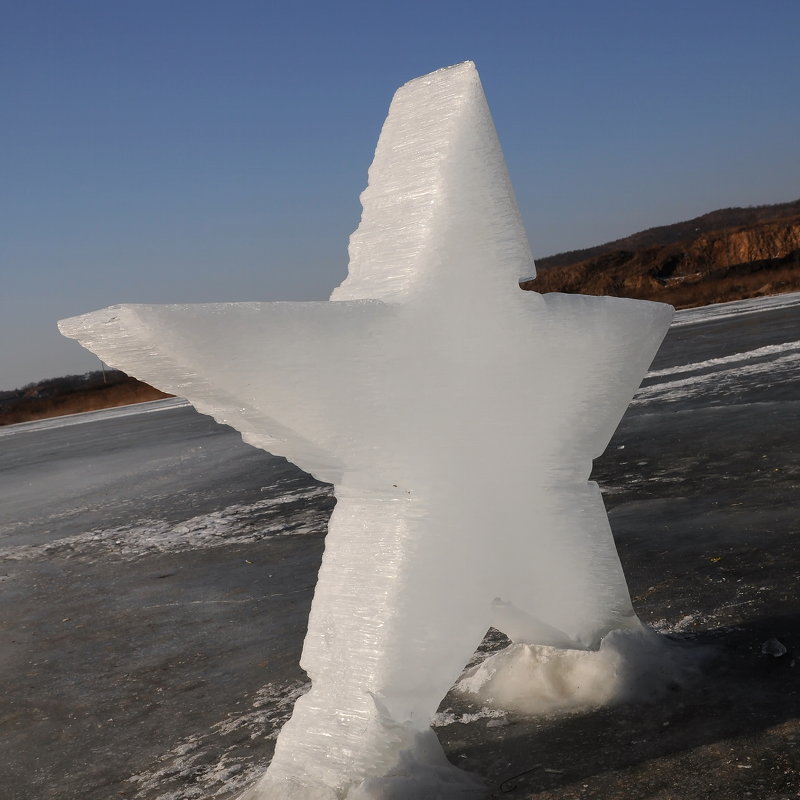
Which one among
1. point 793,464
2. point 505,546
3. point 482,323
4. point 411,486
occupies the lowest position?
point 793,464

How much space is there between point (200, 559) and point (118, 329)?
3.69 meters

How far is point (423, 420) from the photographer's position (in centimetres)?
236

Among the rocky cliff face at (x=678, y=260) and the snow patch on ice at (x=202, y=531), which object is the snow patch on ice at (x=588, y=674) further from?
the rocky cliff face at (x=678, y=260)

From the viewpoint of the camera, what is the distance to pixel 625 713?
8.11ft

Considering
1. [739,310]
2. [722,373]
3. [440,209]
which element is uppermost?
[440,209]

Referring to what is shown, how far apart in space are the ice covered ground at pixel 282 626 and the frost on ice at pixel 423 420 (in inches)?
13.5

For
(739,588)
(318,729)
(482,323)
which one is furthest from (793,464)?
(318,729)

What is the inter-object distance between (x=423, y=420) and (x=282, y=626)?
191 cm

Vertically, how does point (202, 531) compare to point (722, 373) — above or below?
above

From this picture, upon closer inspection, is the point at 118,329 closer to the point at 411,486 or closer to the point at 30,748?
the point at 411,486

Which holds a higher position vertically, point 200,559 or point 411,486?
point 411,486

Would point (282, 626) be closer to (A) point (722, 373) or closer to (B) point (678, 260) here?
(A) point (722, 373)

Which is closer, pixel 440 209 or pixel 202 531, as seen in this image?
pixel 440 209

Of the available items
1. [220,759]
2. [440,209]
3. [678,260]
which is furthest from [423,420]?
[678,260]
